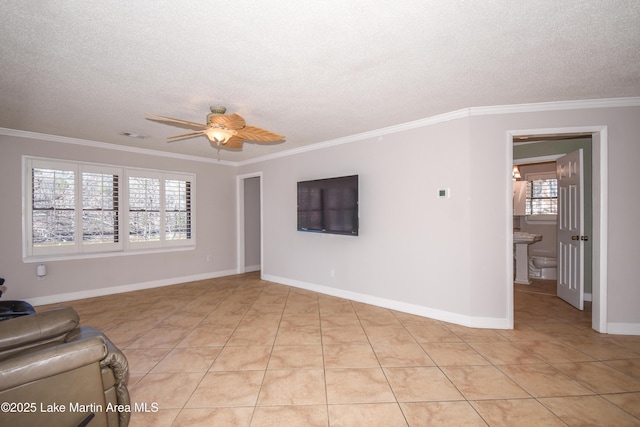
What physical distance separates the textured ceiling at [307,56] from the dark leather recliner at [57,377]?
1892mm

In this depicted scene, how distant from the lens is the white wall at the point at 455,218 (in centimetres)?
312

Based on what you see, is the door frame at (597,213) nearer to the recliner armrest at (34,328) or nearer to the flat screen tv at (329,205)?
the flat screen tv at (329,205)

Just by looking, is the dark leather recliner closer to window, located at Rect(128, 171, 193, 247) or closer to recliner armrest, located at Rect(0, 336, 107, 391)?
recliner armrest, located at Rect(0, 336, 107, 391)

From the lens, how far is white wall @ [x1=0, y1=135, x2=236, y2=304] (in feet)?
13.4

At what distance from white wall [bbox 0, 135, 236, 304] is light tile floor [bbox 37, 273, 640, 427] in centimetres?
100

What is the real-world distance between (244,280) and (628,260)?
18.9 feet

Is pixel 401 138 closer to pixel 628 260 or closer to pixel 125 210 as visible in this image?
pixel 628 260

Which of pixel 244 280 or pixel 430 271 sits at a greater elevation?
pixel 430 271

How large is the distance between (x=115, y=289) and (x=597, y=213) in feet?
23.1

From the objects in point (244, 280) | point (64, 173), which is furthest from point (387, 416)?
point (64, 173)

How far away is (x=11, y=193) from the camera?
4070 millimetres

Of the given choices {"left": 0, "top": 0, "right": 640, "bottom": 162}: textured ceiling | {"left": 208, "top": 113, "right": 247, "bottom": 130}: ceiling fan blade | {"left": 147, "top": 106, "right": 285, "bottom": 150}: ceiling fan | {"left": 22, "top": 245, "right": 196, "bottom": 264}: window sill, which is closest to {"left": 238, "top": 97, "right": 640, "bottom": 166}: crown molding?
{"left": 0, "top": 0, "right": 640, "bottom": 162}: textured ceiling

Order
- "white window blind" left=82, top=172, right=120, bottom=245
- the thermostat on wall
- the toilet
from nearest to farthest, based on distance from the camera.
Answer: the thermostat on wall < "white window blind" left=82, top=172, right=120, bottom=245 < the toilet

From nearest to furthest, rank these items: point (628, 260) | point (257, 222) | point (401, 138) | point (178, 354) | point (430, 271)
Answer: point (178, 354) < point (628, 260) < point (430, 271) < point (401, 138) < point (257, 222)
